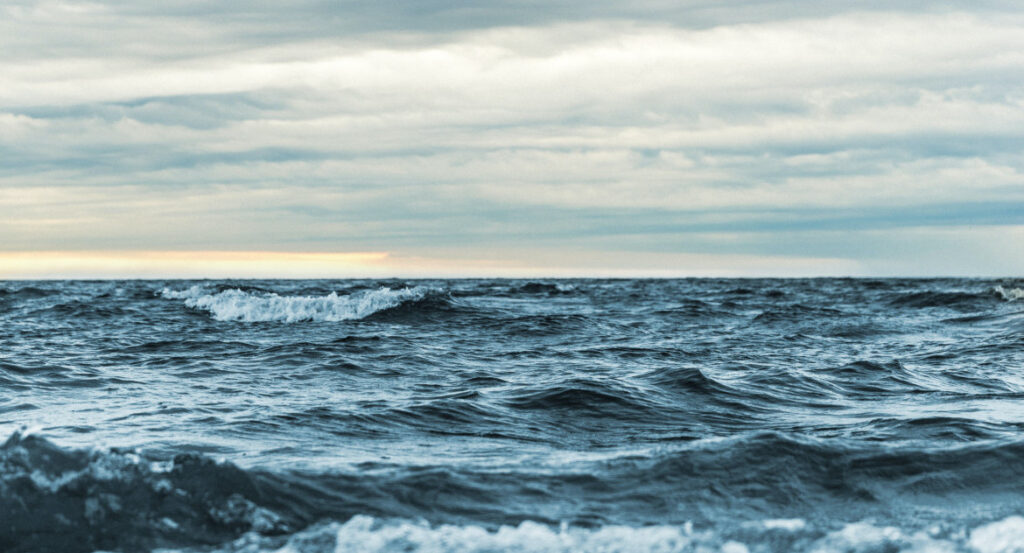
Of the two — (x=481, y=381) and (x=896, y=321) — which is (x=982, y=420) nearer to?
(x=481, y=381)

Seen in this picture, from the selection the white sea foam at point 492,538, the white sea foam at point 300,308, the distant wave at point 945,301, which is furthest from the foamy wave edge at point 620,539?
the distant wave at point 945,301

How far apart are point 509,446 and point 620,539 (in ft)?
8.87

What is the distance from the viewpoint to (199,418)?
907 cm

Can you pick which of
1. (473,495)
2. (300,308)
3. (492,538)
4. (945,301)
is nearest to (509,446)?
(473,495)

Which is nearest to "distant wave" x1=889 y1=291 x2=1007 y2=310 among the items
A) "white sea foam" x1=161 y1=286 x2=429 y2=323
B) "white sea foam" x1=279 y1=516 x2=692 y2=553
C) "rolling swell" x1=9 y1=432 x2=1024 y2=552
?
"white sea foam" x1=161 y1=286 x2=429 y2=323

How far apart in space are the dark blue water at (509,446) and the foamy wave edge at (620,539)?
0.02 m

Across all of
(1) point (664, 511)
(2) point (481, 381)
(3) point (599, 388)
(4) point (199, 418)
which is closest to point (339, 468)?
(1) point (664, 511)

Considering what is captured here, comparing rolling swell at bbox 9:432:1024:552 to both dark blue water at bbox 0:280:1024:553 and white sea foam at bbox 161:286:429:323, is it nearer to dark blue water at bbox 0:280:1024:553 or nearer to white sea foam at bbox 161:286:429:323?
dark blue water at bbox 0:280:1024:553

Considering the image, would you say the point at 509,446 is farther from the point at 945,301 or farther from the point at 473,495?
the point at 945,301

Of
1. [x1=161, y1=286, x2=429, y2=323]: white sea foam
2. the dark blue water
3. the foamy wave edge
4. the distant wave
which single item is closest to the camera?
the foamy wave edge

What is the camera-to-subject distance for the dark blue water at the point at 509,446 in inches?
212

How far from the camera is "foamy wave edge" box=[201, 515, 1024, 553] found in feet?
16.8

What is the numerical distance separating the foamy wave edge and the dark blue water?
17 mm

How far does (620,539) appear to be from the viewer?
5.25 metres
